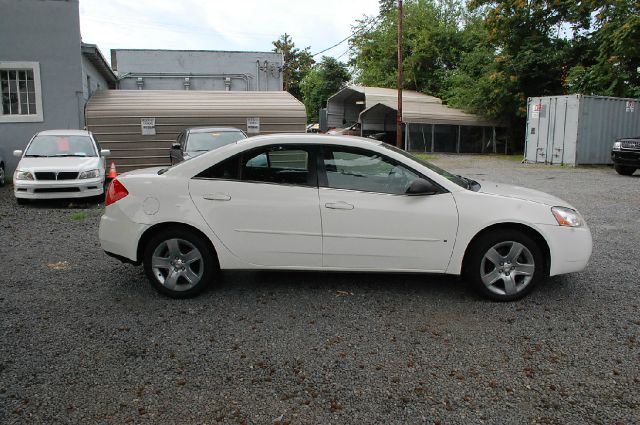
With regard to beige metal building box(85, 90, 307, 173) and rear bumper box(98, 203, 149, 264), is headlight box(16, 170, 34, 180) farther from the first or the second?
rear bumper box(98, 203, 149, 264)

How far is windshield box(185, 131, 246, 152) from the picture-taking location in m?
11.6

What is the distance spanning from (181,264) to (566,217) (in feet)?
11.5

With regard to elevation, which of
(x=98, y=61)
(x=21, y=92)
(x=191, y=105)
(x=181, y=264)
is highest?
(x=98, y=61)

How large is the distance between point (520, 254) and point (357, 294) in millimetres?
1507

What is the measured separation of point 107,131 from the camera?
53.4 feet

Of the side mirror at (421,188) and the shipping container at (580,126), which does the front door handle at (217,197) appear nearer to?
the side mirror at (421,188)

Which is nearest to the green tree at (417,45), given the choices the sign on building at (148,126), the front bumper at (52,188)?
the sign on building at (148,126)

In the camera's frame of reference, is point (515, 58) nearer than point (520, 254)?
No

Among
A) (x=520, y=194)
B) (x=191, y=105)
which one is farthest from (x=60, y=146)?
(x=520, y=194)

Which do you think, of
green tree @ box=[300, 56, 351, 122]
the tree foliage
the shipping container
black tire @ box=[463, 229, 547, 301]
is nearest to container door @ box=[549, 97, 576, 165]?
the shipping container

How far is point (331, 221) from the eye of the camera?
4.63m

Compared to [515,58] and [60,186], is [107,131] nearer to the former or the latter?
[60,186]

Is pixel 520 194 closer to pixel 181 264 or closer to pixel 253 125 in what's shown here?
pixel 181 264

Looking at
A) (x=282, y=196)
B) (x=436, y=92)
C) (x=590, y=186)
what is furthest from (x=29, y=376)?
(x=436, y=92)
